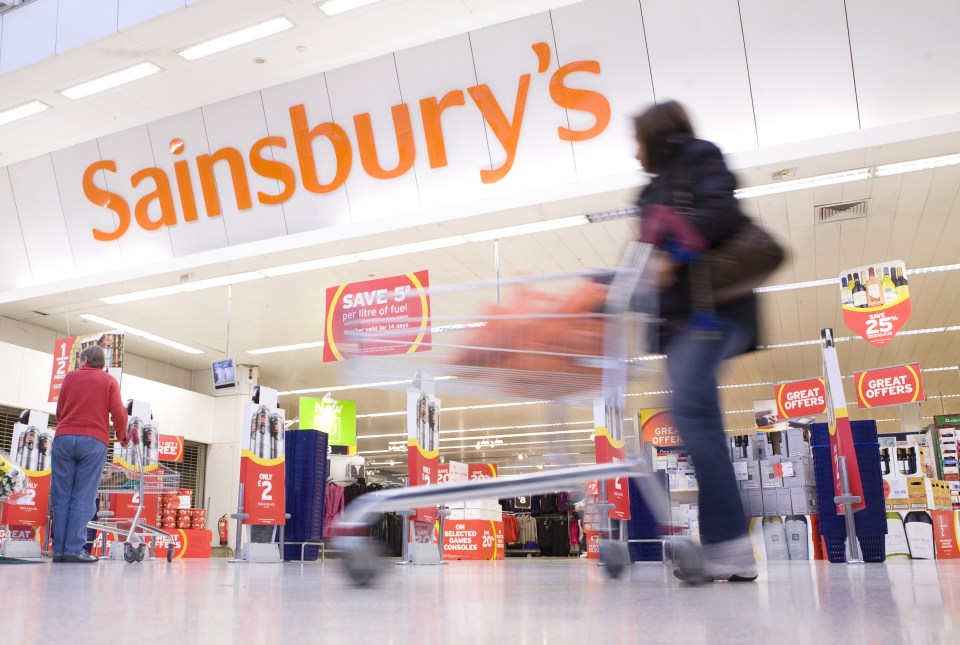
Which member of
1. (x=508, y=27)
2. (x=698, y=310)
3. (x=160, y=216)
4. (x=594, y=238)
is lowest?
(x=698, y=310)

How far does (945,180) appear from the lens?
796 centimetres

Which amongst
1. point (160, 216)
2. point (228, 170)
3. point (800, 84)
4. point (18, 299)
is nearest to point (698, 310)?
point (800, 84)

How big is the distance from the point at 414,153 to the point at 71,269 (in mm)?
5699

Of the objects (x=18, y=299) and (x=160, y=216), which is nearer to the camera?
(x=160, y=216)

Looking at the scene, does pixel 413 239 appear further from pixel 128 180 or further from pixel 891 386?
pixel 891 386

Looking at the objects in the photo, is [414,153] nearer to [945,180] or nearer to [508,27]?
[508,27]

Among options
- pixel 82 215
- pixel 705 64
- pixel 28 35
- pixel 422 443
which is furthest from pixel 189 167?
pixel 705 64

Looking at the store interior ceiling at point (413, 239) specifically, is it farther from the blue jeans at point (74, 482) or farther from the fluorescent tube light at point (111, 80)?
the blue jeans at point (74, 482)

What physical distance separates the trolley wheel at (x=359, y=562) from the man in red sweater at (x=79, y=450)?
357cm

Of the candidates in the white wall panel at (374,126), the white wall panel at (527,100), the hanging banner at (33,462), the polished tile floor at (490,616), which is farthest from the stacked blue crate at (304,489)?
the polished tile floor at (490,616)

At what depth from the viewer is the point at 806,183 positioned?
791 cm

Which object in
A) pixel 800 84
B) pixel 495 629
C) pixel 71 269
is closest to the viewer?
pixel 495 629

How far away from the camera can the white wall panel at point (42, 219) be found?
10477 mm

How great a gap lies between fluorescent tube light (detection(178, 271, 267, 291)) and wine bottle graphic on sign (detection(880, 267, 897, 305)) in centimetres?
786
